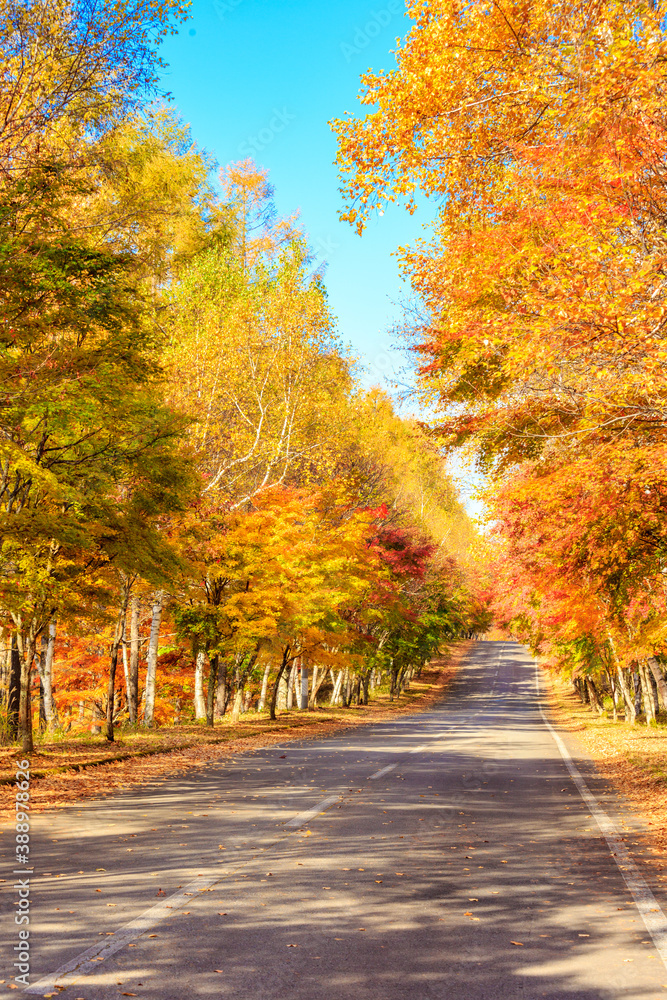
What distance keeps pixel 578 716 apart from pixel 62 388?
1346 inches

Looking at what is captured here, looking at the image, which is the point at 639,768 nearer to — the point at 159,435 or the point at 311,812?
the point at 311,812

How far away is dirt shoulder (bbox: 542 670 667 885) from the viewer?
26.6 feet

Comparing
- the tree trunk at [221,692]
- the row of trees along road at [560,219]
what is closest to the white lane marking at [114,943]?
the row of trees along road at [560,219]

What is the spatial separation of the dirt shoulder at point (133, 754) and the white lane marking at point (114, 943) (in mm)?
4252

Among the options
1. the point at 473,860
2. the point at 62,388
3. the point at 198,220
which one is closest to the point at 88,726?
the point at 198,220

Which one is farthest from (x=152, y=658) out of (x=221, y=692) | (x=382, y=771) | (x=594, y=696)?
(x=594, y=696)

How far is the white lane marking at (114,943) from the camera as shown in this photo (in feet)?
13.3

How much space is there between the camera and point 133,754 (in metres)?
15.4

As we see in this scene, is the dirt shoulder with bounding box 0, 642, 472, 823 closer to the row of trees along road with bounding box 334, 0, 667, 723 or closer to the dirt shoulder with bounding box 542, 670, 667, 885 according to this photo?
the dirt shoulder with bounding box 542, 670, 667, 885

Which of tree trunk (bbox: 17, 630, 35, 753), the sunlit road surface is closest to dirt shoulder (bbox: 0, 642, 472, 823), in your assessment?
tree trunk (bbox: 17, 630, 35, 753)

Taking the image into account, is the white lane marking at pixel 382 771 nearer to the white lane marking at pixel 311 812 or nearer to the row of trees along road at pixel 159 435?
the white lane marking at pixel 311 812

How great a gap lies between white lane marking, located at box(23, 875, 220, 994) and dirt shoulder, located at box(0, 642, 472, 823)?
4252 millimetres

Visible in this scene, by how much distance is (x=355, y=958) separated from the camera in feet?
15.0

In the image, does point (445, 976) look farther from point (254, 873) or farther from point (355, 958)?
point (254, 873)
